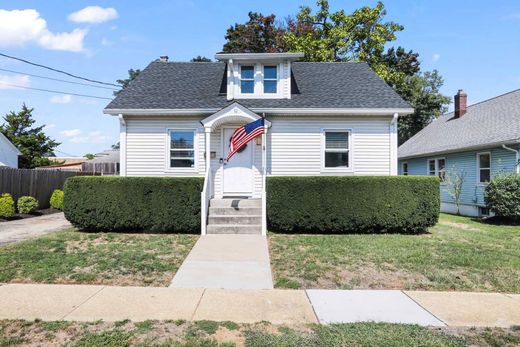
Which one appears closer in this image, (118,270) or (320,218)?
(118,270)

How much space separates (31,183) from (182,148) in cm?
850

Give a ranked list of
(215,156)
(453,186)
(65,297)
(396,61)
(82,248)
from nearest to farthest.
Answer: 1. (65,297)
2. (82,248)
3. (215,156)
4. (453,186)
5. (396,61)

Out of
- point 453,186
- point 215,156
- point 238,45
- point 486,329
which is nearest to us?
point 486,329

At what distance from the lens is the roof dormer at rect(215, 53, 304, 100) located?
39.8 ft

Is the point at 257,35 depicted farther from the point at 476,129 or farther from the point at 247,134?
the point at 247,134

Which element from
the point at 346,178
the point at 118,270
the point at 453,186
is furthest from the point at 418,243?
the point at 453,186

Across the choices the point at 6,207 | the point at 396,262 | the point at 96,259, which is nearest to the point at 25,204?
the point at 6,207

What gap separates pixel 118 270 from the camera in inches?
241

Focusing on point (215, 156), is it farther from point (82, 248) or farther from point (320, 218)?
point (82, 248)

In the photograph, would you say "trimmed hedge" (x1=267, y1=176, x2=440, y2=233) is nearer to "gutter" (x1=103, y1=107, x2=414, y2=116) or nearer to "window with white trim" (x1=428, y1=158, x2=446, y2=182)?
"gutter" (x1=103, y1=107, x2=414, y2=116)

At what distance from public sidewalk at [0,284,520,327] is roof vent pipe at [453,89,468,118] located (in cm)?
1856

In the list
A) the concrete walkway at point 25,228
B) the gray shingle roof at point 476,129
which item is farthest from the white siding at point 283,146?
the gray shingle roof at point 476,129

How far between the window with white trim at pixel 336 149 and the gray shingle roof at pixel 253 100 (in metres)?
0.93

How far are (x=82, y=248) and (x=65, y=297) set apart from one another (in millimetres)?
2708
